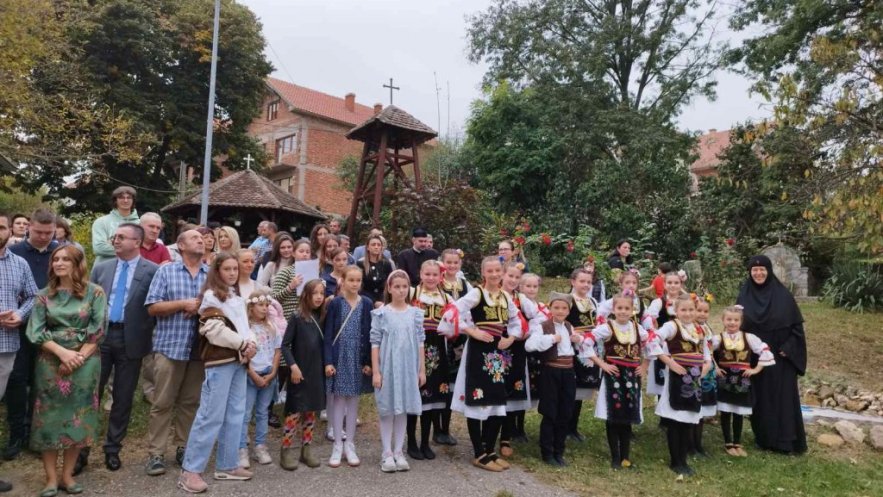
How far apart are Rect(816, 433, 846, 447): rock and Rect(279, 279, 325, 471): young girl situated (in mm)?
5604

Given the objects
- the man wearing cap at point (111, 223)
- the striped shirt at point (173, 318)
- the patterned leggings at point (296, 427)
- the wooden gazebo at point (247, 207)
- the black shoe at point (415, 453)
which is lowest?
the black shoe at point (415, 453)

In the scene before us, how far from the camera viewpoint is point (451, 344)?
5.47 metres

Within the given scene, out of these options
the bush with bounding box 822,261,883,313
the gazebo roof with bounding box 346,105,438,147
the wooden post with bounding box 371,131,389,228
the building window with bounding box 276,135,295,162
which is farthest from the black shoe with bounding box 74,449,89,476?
the building window with bounding box 276,135,295,162

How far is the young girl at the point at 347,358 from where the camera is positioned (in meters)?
4.85

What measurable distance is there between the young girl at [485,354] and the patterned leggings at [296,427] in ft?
3.98

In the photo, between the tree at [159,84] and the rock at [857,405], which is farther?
the tree at [159,84]

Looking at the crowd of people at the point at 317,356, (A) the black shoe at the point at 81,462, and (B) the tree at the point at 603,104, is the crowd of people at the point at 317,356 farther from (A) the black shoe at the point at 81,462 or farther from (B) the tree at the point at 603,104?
(B) the tree at the point at 603,104

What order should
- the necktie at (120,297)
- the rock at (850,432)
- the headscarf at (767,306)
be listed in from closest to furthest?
the necktie at (120,297) → the headscarf at (767,306) → the rock at (850,432)

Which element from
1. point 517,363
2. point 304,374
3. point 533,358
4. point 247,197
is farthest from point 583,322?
point 247,197

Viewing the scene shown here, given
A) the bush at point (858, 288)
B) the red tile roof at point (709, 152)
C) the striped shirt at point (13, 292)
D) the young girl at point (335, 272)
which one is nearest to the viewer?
the striped shirt at point (13, 292)

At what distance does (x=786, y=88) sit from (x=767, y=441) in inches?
205

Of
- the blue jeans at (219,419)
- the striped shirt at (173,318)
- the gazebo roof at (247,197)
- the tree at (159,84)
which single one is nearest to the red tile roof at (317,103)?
the tree at (159,84)

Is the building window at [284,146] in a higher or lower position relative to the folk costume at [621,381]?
higher

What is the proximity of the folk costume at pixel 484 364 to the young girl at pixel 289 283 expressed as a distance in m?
1.57
